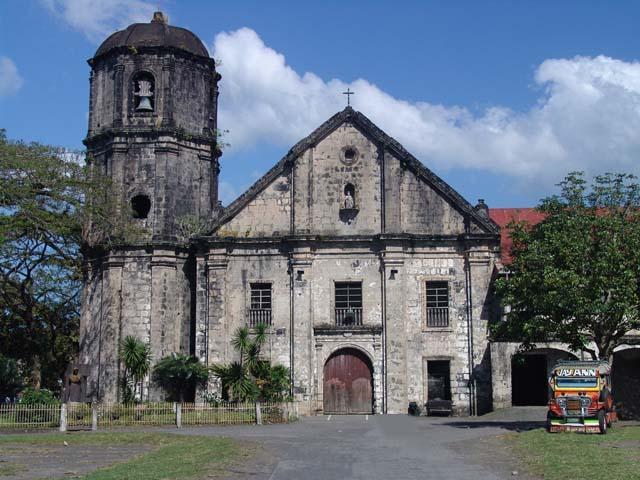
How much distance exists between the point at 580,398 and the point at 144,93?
21.3 m

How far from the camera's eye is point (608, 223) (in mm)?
25609

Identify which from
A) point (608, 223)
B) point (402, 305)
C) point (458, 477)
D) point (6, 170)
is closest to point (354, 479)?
point (458, 477)

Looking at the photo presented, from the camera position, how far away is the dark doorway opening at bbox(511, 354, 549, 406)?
116 ft

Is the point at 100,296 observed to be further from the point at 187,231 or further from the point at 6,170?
the point at 6,170

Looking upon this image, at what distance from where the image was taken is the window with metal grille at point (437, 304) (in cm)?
3325

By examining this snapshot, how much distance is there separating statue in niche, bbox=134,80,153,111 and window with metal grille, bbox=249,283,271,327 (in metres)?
8.60

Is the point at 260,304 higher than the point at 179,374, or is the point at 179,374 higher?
the point at 260,304

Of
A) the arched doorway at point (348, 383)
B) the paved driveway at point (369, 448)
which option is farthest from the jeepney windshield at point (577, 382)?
the arched doorway at point (348, 383)

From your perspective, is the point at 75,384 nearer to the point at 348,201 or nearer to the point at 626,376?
the point at 348,201

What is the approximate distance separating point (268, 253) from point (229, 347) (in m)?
3.97

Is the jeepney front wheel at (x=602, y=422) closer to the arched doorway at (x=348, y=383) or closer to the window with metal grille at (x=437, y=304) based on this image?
the window with metal grille at (x=437, y=304)

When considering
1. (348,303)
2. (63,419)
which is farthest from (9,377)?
(348,303)

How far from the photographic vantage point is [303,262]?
33500 millimetres

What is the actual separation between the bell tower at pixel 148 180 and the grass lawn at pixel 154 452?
9.09 m
